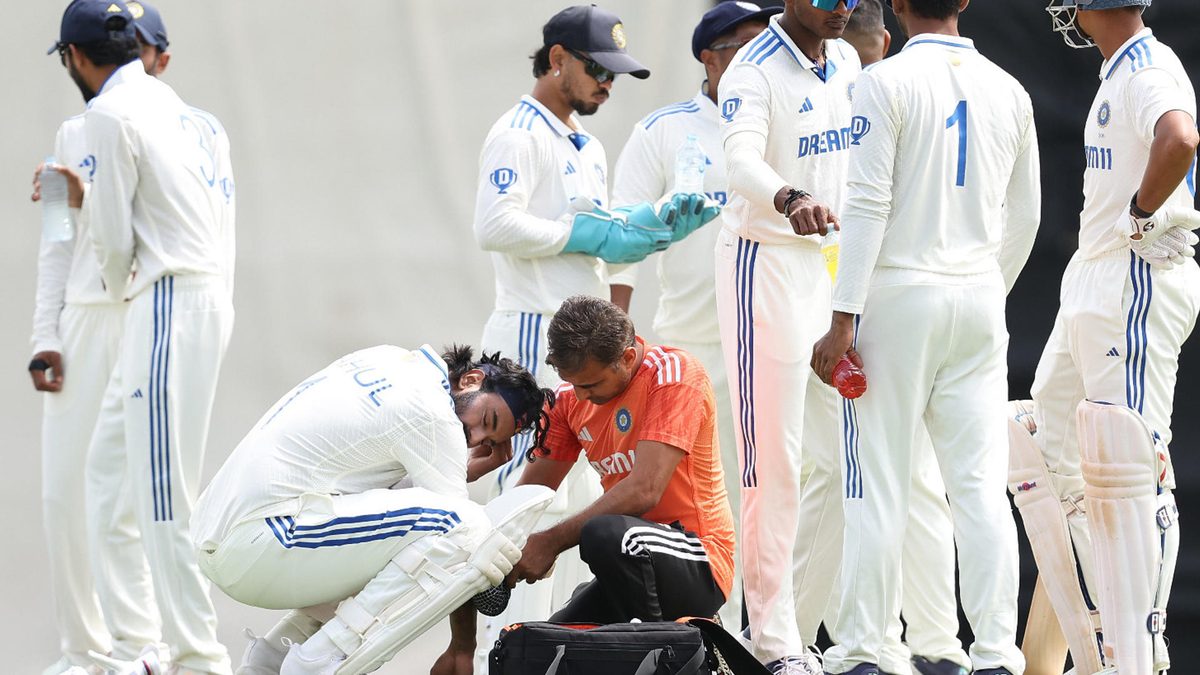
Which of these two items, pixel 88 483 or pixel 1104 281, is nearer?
pixel 1104 281

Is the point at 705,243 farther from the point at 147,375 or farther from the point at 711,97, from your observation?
the point at 147,375

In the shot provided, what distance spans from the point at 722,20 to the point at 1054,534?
1.74 meters

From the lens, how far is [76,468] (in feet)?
13.6

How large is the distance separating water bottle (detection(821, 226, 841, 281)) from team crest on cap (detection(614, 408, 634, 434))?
0.68 meters

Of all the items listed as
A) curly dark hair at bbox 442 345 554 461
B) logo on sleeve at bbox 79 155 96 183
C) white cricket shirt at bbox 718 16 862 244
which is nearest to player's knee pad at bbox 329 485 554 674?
curly dark hair at bbox 442 345 554 461

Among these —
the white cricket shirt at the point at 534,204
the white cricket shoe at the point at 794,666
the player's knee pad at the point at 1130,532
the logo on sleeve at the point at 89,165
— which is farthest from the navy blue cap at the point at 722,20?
the white cricket shoe at the point at 794,666

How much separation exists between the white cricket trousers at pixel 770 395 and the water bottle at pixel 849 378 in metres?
0.31

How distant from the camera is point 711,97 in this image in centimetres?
455

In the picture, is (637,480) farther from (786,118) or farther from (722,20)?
(722,20)

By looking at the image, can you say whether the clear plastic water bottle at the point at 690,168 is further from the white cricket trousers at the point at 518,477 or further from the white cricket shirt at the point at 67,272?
the white cricket shirt at the point at 67,272

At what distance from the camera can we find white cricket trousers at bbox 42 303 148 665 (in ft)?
13.5

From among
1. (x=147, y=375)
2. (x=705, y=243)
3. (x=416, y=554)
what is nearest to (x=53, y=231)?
(x=147, y=375)

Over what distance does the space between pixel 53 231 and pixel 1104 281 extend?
106 inches

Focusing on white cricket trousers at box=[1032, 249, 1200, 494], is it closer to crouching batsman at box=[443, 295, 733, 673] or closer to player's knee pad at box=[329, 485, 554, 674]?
crouching batsman at box=[443, 295, 733, 673]
